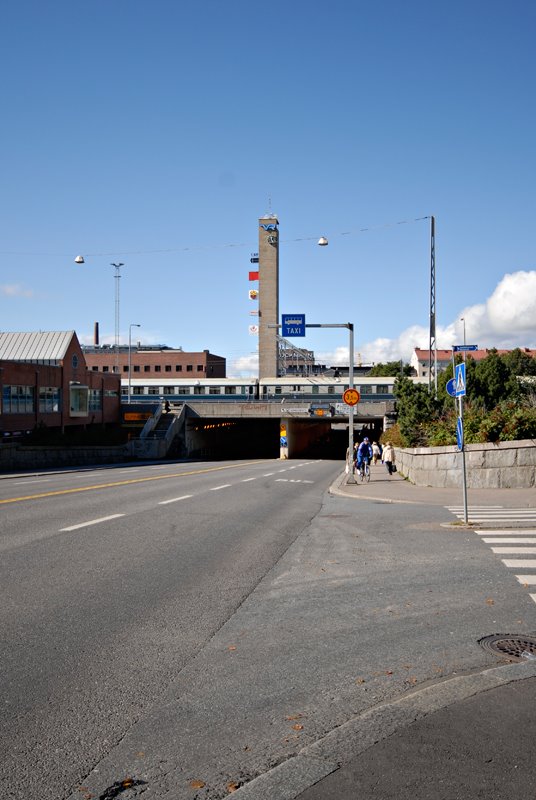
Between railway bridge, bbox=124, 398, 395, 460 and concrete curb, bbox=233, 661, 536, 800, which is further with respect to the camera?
railway bridge, bbox=124, 398, 395, 460

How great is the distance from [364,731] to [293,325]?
30277mm

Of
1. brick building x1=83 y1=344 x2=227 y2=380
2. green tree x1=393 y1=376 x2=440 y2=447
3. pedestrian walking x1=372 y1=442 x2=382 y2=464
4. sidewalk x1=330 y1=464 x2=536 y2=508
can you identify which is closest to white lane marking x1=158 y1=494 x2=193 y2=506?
sidewalk x1=330 y1=464 x2=536 y2=508

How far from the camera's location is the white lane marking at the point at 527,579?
856 centimetres

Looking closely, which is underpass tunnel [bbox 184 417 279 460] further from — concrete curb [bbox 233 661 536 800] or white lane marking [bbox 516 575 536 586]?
concrete curb [bbox 233 661 536 800]

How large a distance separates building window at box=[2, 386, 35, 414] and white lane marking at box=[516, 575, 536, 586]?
4755 cm

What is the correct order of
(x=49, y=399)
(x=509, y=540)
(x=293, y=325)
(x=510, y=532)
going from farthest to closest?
(x=49, y=399), (x=293, y=325), (x=510, y=532), (x=509, y=540)

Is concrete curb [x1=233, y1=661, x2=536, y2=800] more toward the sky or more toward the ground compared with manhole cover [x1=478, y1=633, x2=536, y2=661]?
more toward the sky

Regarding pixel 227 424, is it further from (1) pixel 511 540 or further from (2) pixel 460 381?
(1) pixel 511 540

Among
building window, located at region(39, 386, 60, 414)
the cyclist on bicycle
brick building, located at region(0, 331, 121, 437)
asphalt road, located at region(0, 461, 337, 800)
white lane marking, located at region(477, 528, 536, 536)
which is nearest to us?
asphalt road, located at region(0, 461, 337, 800)

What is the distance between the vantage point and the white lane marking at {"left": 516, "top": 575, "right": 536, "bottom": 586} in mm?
8562

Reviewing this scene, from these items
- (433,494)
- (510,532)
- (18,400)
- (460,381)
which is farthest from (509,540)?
(18,400)

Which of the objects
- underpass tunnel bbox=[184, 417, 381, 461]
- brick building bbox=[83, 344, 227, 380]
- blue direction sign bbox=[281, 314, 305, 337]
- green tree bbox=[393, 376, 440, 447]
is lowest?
underpass tunnel bbox=[184, 417, 381, 461]

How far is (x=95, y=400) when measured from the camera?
6806 cm

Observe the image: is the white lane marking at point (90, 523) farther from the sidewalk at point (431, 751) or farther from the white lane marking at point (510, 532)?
the sidewalk at point (431, 751)
